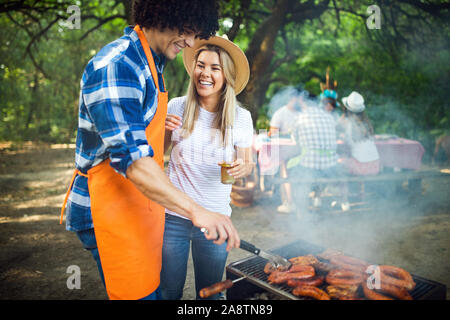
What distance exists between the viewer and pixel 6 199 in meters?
7.32

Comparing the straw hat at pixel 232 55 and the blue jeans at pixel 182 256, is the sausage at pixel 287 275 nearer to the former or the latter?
the blue jeans at pixel 182 256

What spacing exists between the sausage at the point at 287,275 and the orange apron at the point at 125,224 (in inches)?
45.7

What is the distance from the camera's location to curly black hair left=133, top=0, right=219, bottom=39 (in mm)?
1489

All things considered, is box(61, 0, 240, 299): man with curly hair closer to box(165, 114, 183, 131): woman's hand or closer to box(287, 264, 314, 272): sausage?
box(165, 114, 183, 131): woman's hand

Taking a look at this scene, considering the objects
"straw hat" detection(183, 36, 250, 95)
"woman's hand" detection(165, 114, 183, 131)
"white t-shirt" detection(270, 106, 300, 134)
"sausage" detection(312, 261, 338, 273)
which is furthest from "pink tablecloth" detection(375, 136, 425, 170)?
"woman's hand" detection(165, 114, 183, 131)

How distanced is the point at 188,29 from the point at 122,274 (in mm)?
1376

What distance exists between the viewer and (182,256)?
7.67 ft

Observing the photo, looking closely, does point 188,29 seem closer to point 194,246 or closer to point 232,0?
point 194,246

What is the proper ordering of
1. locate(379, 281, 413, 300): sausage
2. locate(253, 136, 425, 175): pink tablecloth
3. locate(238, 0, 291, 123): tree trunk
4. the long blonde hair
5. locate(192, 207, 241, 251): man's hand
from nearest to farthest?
1. locate(192, 207, 241, 251): man's hand
2. locate(379, 281, 413, 300): sausage
3. the long blonde hair
4. locate(253, 136, 425, 175): pink tablecloth
5. locate(238, 0, 291, 123): tree trunk

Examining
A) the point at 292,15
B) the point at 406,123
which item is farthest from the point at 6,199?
the point at 406,123

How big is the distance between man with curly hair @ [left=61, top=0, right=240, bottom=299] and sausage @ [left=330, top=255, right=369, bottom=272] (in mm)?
1602

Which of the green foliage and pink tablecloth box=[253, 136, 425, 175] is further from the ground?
the green foliage

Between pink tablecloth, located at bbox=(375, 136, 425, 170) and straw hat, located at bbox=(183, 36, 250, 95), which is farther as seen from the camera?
pink tablecloth, located at bbox=(375, 136, 425, 170)

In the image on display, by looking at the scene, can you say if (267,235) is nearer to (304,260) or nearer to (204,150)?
(304,260)
